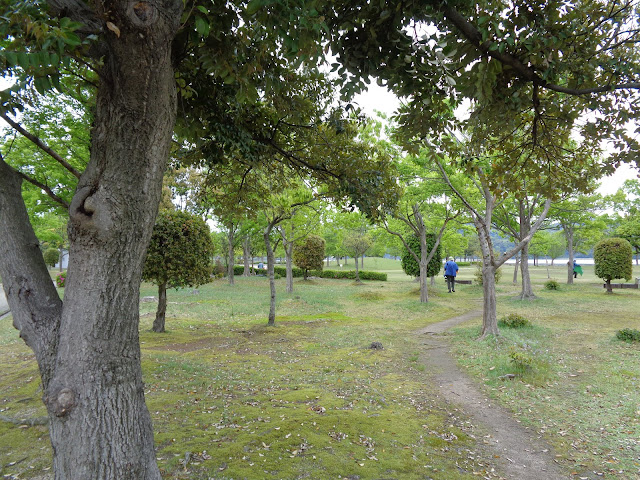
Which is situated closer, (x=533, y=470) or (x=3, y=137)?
(x=533, y=470)

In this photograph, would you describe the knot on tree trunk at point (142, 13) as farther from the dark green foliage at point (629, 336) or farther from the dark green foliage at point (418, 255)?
the dark green foliage at point (418, 255)

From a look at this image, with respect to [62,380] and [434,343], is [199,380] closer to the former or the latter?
[62,380]

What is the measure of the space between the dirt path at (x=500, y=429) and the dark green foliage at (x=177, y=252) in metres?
5.95

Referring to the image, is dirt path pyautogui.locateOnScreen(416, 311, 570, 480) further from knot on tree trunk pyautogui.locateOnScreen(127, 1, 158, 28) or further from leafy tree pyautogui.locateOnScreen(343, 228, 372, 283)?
leafy tree pyautogui.locateOnScreen(343, 228, 372, 283)

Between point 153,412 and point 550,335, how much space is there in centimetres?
1007

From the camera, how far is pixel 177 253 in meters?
8.77

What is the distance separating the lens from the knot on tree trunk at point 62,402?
2066 mm

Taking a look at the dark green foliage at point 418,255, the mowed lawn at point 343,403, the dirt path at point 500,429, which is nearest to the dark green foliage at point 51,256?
the mowed lawn at point 343,403

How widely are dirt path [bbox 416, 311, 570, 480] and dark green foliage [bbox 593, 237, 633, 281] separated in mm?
17250

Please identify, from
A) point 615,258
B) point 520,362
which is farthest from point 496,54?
point 615,258

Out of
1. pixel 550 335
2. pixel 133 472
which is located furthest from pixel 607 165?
pixel 550 335

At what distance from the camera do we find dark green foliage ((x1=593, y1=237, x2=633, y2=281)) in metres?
19.0

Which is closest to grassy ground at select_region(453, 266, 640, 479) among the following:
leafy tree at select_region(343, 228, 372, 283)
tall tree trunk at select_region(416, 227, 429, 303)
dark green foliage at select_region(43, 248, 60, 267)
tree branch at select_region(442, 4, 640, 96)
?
tree branch at select_region(442, 4, 640, 96)

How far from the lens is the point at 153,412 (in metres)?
4.32
